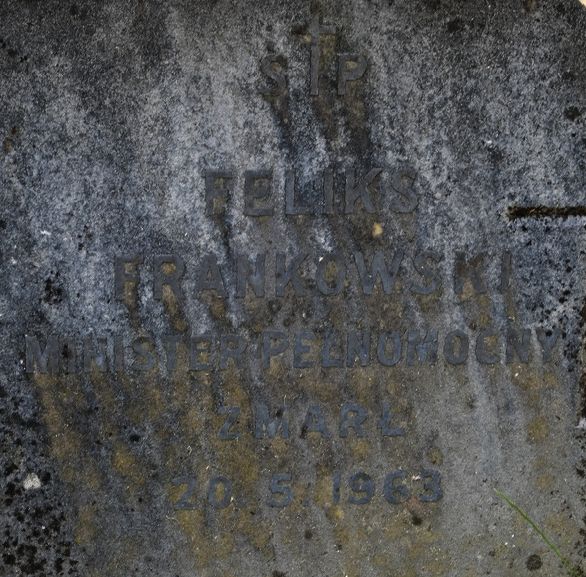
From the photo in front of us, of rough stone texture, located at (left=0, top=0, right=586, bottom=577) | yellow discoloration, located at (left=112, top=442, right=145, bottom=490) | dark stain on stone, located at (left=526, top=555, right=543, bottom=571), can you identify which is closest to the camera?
rough stone texture, located at (left=0, top=0, right=586, bottom=577)

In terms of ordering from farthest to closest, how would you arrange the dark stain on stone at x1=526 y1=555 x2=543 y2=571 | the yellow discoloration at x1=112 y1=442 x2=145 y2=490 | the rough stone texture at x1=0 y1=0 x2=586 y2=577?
the dark stain on stone at x1=526 y1=555 x2=543 y2=571
the yellow discoloration at x1=112 y1=442 x2=145 y2=490
the rough stone texture at x1=0 y1=0 x2=586 y2=577

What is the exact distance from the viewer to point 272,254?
2.47m

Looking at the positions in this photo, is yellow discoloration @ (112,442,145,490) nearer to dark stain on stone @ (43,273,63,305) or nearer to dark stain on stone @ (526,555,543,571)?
dark stain on stone @ (43,273,63,305)

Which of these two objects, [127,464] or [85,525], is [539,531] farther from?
[85,525]

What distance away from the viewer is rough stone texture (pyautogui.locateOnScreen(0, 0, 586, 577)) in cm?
241

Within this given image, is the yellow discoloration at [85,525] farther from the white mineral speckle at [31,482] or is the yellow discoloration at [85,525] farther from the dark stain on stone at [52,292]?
the dark stain on stone at [52,292]

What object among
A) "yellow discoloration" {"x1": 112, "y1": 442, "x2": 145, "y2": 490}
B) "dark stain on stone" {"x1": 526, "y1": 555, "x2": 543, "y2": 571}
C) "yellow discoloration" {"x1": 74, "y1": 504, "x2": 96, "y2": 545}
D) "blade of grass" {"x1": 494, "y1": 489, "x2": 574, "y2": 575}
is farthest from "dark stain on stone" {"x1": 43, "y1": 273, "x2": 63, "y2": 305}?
"dark stain on stone" {"x1": 526, "y1": 555, "x2": 543, "y2": 571}

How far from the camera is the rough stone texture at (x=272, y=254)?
241 centimetres

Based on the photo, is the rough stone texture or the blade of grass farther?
the blade of grass

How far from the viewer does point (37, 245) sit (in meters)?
2.44

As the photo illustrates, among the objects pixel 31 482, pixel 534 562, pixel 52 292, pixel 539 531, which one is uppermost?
pixel 52 292

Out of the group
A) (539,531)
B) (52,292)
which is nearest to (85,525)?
(52,292)

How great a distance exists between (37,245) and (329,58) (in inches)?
34.8

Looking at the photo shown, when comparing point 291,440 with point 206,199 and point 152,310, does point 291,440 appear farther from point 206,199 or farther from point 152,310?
point 206,199
